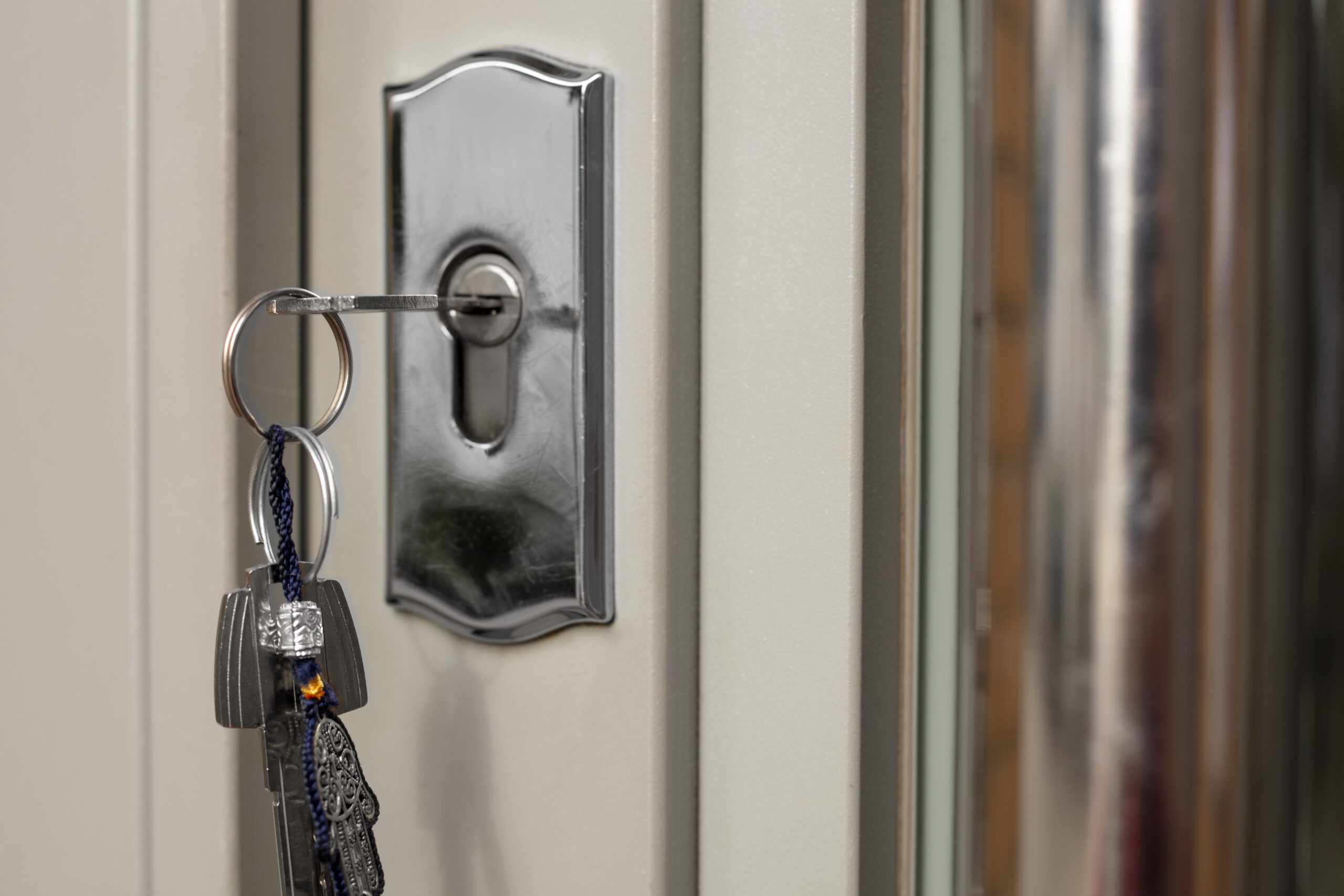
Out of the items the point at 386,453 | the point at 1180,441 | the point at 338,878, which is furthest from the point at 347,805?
the point at 1180,441

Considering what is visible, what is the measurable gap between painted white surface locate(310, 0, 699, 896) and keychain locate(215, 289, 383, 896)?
6 centimetres

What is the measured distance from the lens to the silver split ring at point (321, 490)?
13.0 inches

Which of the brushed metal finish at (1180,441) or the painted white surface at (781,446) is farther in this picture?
the painted white surface at (781,446)

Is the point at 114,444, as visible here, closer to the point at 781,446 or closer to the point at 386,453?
the point at 386,453

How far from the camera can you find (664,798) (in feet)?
1.17

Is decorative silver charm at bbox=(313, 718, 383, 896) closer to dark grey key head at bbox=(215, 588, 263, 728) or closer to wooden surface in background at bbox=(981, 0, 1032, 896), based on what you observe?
dark grey key head at bbox=(215, 588, 263, 728)

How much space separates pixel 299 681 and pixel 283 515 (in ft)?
0.18

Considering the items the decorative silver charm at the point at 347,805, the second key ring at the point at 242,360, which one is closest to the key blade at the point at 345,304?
the second key ring at the point at 242,360

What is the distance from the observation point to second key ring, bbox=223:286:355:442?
342 millimetres

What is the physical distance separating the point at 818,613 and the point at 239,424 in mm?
244

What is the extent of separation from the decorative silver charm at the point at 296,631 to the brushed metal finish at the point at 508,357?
0.23 ft

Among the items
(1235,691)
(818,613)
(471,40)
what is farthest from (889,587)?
(471,40)

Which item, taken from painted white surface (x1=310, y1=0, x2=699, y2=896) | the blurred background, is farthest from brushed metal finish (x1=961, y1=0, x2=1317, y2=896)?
painted white surface (x1=310, y1=0, x2=699, y2=896)

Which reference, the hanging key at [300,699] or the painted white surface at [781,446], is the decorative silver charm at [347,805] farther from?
the painted white surface at [781,446]
